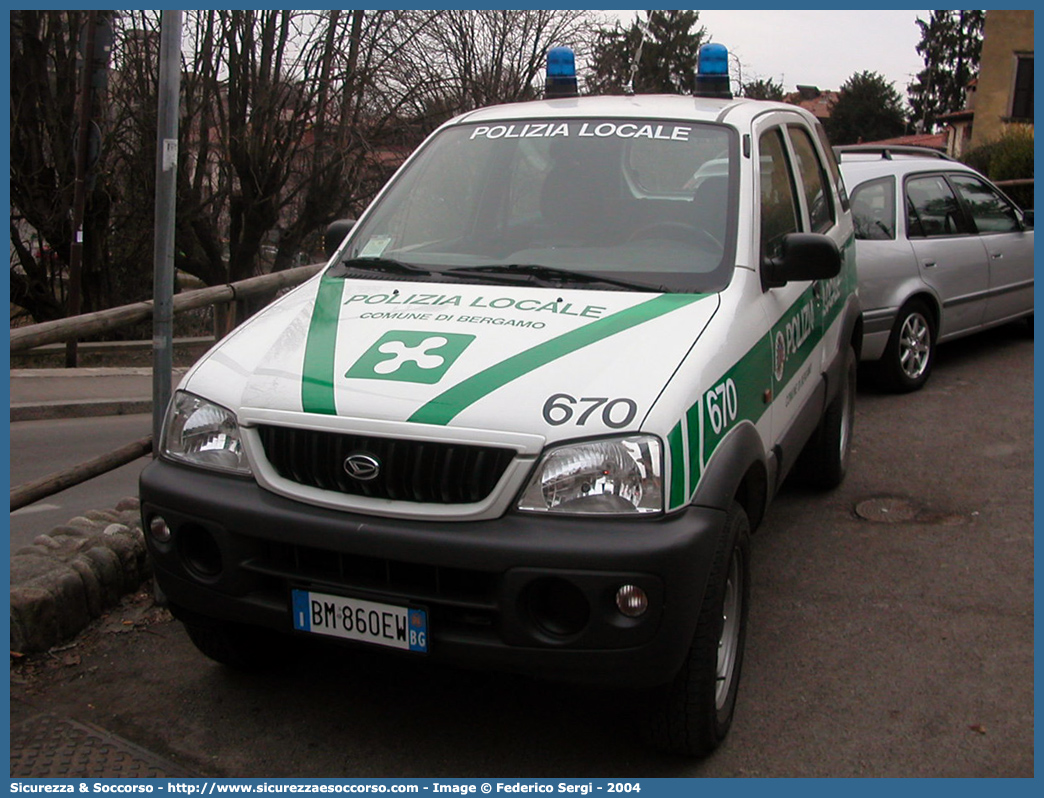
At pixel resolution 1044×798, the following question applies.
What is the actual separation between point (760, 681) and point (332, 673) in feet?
4.90

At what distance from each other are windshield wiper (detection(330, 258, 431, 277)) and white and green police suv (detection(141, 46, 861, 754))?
0.05ft

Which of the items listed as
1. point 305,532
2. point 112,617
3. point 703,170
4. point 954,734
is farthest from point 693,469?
point 112,617

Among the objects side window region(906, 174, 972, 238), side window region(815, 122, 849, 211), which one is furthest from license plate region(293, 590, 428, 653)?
side window region(906, 174, 972, 238)

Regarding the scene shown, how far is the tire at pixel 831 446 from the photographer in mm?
5500

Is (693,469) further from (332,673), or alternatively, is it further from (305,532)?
(332,673)

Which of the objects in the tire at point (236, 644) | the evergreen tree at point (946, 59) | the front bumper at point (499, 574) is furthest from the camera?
the evergreen tree at point (946, 59)

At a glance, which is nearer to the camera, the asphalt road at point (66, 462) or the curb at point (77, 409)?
the asphalt road at point (66, 462)

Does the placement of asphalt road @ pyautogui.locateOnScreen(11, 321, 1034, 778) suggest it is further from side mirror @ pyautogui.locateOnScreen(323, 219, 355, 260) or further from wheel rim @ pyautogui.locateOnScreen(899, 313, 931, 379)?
wheel rim @ pyautogui.locateOnScreen(899, 313, 931, 379)

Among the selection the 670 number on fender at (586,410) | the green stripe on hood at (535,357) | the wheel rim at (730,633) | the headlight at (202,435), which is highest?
the green stripe on hood at (535,357)

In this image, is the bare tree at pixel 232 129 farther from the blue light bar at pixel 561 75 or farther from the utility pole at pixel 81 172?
the blue light bar at pixel 561 75

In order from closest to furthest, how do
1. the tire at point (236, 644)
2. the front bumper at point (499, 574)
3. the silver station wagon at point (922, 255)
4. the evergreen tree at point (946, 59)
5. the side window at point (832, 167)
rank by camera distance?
1. the front bumper at point (499, 574)
2. the tire at point (236, 644)
3. the side window at point (832, 167)
4. the silver station wagon at point (922, 255)
5. the evergreen tree at point (946, 59)

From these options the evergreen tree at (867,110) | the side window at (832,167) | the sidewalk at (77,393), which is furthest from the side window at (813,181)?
the evergreen tree at (867,110)

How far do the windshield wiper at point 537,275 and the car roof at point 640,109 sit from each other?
96cm

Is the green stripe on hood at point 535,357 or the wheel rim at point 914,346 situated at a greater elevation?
the green stripe on hood at point 535,357
